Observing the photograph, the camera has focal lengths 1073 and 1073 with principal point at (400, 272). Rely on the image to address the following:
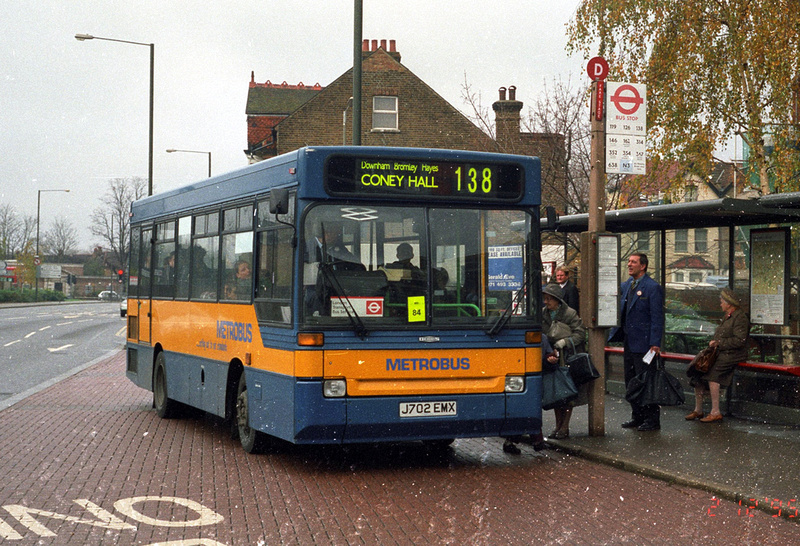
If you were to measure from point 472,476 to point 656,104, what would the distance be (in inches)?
446

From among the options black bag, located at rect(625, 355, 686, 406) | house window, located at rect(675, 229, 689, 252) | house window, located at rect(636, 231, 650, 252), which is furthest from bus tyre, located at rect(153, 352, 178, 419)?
house window, located at rect(675, 229, 689, 252)

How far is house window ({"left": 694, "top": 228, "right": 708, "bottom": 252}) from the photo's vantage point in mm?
13242

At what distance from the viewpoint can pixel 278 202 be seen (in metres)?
8.69

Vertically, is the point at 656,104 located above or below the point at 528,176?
above

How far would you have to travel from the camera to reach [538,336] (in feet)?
30.8

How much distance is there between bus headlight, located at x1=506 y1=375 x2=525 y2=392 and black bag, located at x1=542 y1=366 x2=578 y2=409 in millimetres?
803

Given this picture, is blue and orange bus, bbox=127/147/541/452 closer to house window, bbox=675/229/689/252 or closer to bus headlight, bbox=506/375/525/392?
bus headlight, bbox=506/375/525/392

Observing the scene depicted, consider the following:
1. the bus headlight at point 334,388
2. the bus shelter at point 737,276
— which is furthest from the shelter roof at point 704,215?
the bus headlight at point 334,388

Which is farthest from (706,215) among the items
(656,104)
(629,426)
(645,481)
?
(656,104)

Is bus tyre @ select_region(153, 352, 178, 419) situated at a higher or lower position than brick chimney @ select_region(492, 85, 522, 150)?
lower

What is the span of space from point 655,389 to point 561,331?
1177 mm

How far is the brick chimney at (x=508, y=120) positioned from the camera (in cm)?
2756

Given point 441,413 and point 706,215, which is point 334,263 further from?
point 706,215
